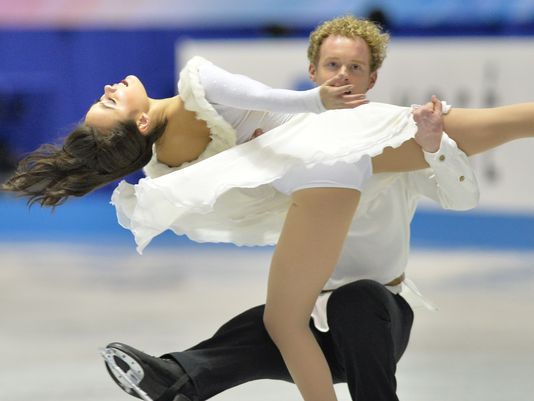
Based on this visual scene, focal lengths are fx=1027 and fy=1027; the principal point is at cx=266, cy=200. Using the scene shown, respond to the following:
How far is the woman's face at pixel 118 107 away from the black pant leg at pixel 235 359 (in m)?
0.57

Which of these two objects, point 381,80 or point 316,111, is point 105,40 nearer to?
point 381,80

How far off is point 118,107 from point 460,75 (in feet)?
15.3

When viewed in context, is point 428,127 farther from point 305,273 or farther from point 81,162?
point 81,162

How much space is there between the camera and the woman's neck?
95.5 inches

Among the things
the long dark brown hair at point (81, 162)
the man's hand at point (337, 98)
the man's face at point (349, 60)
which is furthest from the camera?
the man's face at point (349, 60)

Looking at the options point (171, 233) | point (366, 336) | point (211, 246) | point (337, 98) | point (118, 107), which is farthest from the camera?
point (171, 233)

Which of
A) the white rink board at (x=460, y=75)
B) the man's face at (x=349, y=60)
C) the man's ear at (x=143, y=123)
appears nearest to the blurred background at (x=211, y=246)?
the white rink board at (x=460, y=75)

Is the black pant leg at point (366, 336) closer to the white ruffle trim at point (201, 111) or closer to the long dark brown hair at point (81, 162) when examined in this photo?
the white ruffle trim at point (201, 111)

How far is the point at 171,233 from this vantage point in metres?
6.93

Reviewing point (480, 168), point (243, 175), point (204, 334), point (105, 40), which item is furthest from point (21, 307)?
point (105, 40)

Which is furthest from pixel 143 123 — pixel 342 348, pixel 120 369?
pixel 342 348

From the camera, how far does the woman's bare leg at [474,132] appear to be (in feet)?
7.36

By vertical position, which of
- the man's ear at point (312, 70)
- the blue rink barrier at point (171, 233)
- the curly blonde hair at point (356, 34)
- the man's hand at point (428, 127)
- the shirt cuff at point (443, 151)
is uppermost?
the curly blonde hair at point (356, 34)

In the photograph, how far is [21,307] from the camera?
4.40m
